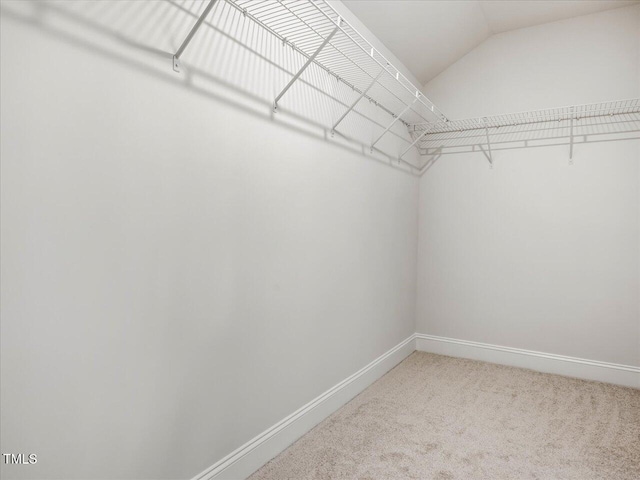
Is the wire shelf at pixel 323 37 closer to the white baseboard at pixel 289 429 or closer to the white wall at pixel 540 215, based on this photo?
the white wall at pixel 540 215

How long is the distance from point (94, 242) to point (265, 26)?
1139mm

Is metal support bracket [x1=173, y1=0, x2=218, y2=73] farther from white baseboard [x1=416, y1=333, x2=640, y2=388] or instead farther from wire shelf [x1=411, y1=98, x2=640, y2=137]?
white baseboard [x1=416, y1=333, x2=640, y2=388]

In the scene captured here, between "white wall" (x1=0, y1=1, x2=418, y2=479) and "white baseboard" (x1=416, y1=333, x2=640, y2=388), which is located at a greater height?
"white wall" (x1=0, y1=1, x2=418, y2=479)

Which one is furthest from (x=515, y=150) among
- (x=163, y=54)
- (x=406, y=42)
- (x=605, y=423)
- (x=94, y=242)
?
(x=94, y=242)

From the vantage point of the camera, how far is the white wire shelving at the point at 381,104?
168 cm

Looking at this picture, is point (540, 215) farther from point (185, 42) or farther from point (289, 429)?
point (185, 42)

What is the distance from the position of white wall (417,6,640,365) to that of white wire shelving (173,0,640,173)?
0.11 metres

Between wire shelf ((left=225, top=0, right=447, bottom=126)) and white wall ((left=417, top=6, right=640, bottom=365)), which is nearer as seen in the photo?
wire shelf ((left=225, top=0, right=447, bottom=126))

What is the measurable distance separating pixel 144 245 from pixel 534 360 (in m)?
2.99

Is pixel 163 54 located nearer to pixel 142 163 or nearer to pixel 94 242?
pixel 142 163

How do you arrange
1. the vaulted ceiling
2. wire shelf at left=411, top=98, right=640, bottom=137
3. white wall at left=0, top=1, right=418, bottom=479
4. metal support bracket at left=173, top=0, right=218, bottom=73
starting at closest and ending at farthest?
1. white wall at left=0, top=1, right=418, bottom=479
2. metal support bracket at left=173, top=0, right=218, bottom=73
3. the vaulted ceiling
4. wire shelf at left=411, top=98, right=640, bottom=137

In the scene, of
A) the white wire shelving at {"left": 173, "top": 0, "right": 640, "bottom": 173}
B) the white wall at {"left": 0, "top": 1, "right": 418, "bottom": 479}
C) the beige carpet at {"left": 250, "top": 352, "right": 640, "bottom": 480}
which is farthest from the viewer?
the beige carpet at {"left": 250, "top": 352, "right": 640, "bottom": 480}

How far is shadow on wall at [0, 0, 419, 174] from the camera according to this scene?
1083 mm

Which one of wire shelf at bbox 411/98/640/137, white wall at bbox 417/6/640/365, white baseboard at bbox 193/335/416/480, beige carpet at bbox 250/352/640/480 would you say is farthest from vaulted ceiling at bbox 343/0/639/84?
beige carpet at bbox 250/352/640/480
